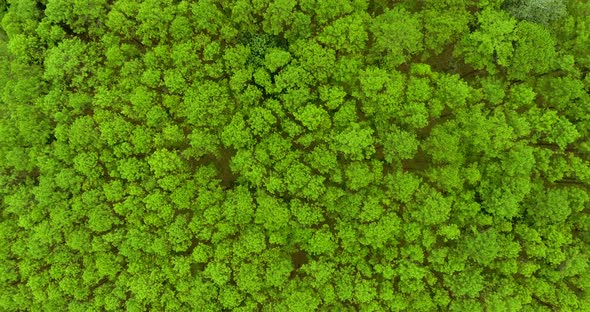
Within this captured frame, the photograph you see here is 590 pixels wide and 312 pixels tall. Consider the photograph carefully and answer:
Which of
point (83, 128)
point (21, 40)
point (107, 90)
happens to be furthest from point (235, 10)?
point (21, 40)

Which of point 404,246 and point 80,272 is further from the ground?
point 404,246

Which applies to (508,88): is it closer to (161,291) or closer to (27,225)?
(161,291)

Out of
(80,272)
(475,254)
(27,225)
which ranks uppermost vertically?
(475,254)

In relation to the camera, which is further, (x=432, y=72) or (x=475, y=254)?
(x=432, y=72)

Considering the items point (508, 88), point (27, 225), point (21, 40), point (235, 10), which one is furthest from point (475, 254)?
point (21, 40)

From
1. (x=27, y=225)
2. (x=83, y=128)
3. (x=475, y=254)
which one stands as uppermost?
(x=475, y=254)

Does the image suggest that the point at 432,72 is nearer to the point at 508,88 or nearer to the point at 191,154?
the point at 508,88
